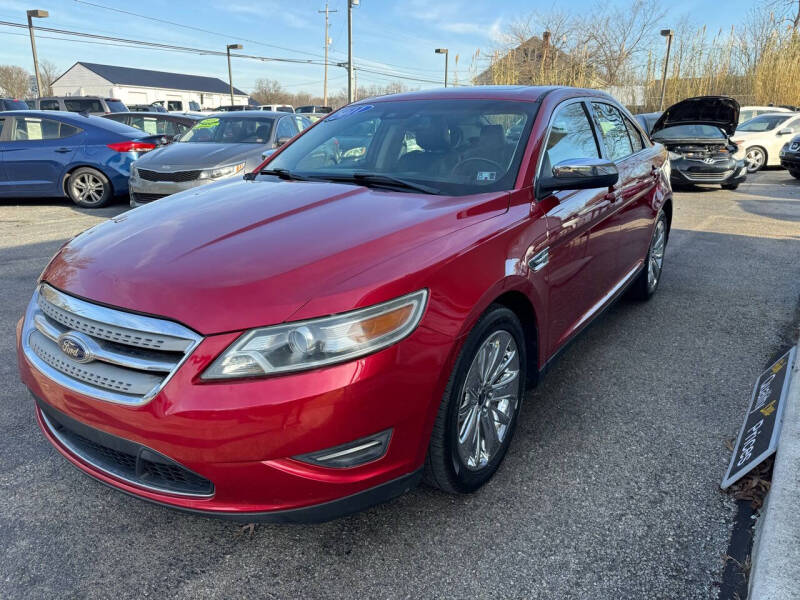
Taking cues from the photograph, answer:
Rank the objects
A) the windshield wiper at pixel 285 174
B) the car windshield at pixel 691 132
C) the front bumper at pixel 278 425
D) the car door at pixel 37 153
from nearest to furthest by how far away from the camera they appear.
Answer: the front bumper at pixel 278 425 → the windshield wiper at pixel 285 174 → the car door at pixel 37 153 → the car windshield at pixel 691 132

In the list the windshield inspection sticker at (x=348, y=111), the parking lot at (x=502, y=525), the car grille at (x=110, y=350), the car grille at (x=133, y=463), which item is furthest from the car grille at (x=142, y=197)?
the car grille at (x=133, y=463)

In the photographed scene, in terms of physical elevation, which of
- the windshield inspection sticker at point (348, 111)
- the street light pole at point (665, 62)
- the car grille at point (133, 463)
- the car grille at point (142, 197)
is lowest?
the car grille at point (133, 463)

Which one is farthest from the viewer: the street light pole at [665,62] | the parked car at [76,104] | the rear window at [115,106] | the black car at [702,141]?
the street light pole at [665,62]

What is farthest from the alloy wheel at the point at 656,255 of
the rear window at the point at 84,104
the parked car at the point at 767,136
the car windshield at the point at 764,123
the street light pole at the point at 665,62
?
the street light pole at the point at 665,62

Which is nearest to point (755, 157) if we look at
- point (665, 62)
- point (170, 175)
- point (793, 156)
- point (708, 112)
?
point (793, 156)

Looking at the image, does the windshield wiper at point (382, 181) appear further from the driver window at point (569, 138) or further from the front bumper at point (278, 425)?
the front bumper at point (278, 425)

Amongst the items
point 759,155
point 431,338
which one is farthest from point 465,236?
point 759,155

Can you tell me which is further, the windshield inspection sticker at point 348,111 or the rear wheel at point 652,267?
the rear wheel at point 652,267

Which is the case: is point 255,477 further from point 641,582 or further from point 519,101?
point 519,101

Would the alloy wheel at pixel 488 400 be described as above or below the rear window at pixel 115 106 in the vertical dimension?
below

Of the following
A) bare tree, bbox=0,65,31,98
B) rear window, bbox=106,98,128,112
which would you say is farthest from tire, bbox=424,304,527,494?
bare tree, bbox=0,65,31,98

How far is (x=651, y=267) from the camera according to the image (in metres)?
4.82

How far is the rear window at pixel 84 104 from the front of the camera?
18.9 m

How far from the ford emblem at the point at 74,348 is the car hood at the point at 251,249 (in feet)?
0.47
